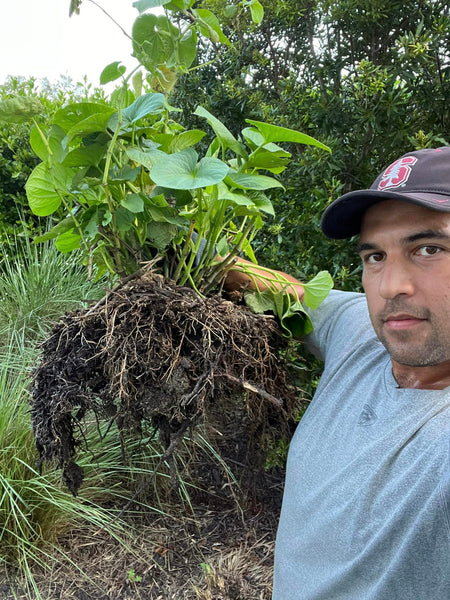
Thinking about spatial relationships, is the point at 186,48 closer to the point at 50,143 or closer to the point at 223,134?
the point at 223,134

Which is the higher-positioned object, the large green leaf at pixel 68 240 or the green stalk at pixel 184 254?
the large green leaf at pixel 68 240

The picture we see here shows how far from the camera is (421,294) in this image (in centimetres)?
106

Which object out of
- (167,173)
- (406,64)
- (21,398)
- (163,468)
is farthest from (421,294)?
(21,398)

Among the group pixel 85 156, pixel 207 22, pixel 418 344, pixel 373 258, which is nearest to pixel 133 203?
pixel 85 156

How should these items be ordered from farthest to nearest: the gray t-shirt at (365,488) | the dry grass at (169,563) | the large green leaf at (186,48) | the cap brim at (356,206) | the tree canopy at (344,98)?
the dry grass at (169,563), the tree canopy at (344,98), the large green leaf at (186,48), the cap brim at (356,206), the gray t-shirt at (365,488)

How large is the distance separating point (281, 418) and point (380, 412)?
0.93 feet

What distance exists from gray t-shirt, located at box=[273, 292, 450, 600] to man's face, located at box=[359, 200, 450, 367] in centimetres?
14

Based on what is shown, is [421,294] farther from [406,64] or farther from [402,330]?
[406,64]

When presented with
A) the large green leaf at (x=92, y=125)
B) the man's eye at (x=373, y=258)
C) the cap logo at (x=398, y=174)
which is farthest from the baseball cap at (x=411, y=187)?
the large green leaf at (x=92, y=125)

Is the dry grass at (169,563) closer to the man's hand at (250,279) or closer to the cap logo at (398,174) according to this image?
the man's hand at (250,279)

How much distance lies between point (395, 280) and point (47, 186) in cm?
88

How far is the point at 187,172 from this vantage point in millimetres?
1033

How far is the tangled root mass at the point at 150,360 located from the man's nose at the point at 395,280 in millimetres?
319

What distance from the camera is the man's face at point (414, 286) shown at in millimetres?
1048
